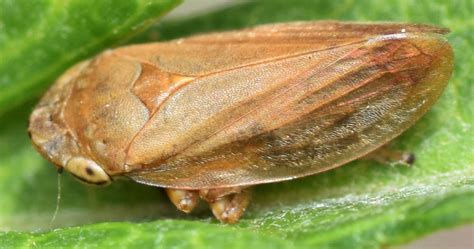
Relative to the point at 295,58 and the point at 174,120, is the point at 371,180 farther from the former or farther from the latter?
the point at 174,120

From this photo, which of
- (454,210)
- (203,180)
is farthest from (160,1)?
(454,210)

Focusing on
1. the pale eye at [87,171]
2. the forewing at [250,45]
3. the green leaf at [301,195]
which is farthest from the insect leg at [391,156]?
the pale eye at [87,171]

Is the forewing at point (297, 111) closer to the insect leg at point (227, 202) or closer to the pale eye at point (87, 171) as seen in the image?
the insect leg at point (227, 202)

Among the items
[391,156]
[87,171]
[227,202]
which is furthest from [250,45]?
[87,171]

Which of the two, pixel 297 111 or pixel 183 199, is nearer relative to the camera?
pixel 297 111

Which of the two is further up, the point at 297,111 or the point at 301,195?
the point at 297,111

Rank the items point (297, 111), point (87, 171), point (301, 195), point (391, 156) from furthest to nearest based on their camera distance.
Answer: point (87, 171) → point (301, 195) → point (391, 156) → point (297, 111)

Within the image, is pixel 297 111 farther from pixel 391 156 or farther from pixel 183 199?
pixel 183 199
